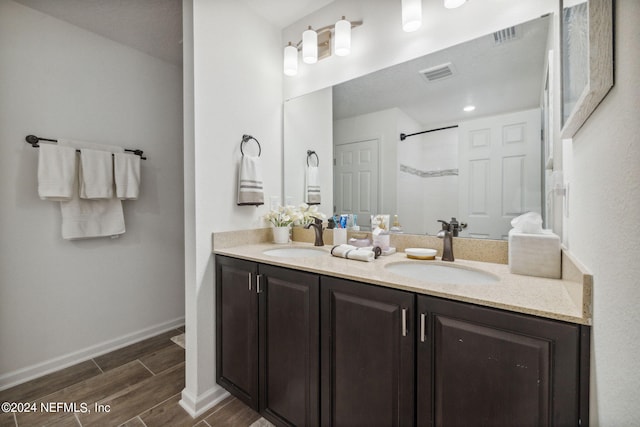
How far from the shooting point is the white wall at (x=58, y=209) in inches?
71.1

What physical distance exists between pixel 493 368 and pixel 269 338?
39.2 inches

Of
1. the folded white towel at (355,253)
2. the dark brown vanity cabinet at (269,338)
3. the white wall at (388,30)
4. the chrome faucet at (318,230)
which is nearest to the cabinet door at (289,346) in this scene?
the dark brown vanity cabinet at (269,338)

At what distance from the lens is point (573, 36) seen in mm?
790

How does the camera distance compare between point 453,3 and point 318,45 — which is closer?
point 453,3

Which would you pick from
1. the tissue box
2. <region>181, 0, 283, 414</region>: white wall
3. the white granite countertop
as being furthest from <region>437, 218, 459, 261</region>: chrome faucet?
<region>181, 0, 283, 414</region>: white wall

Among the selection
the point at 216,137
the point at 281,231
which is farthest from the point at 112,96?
the point at 281,231

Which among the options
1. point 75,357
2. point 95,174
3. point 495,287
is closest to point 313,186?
point 495,287

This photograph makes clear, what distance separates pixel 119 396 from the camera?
5.51ft

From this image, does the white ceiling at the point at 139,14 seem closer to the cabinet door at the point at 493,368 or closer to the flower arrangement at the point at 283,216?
the flower arrangement at the point at 283,216

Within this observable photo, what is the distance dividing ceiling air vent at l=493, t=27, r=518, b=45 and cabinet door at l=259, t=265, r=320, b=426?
142 cm

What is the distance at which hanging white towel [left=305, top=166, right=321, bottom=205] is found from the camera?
2049mm

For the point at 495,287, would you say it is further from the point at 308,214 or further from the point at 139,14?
the point at 139,14

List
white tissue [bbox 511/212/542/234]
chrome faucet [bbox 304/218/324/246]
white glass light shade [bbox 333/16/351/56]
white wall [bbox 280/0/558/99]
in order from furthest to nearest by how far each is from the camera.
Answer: chrome faucet [bbox 304/218/324/246]
white glass light shade [bbox 333/16/351/56]
white wall [bbox 280/0/558/99]
white tissue [bbox 511/212/542/234]

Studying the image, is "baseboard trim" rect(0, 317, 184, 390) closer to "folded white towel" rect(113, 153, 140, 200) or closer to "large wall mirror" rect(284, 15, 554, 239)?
"folded white towel" rect(113, 153, 140, 200)
